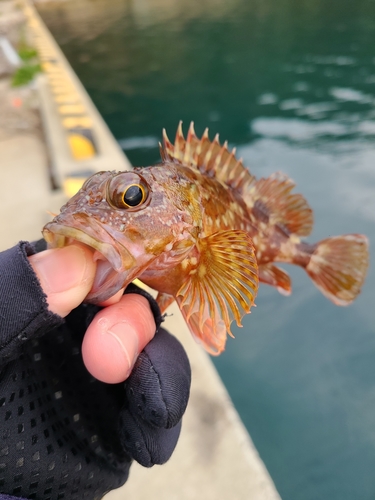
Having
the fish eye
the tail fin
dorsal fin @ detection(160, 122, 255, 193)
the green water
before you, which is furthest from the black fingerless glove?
the green water

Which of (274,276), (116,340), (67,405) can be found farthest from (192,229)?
(274,276)

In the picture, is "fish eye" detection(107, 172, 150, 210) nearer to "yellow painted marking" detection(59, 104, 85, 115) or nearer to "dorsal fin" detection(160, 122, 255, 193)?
"dorsal fin" detection(160, 122, 255, 193)

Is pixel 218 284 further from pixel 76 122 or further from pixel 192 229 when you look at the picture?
pixel 76 122

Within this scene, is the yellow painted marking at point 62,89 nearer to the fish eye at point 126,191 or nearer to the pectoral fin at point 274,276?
the pectoral fin at point 274,276

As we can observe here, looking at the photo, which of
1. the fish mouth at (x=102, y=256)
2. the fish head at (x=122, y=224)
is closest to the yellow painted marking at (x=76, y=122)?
the fish head at (x=122, y=224)

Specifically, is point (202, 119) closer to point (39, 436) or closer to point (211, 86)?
point (211, 86)

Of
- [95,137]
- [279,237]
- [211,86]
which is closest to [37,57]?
[211,86]
